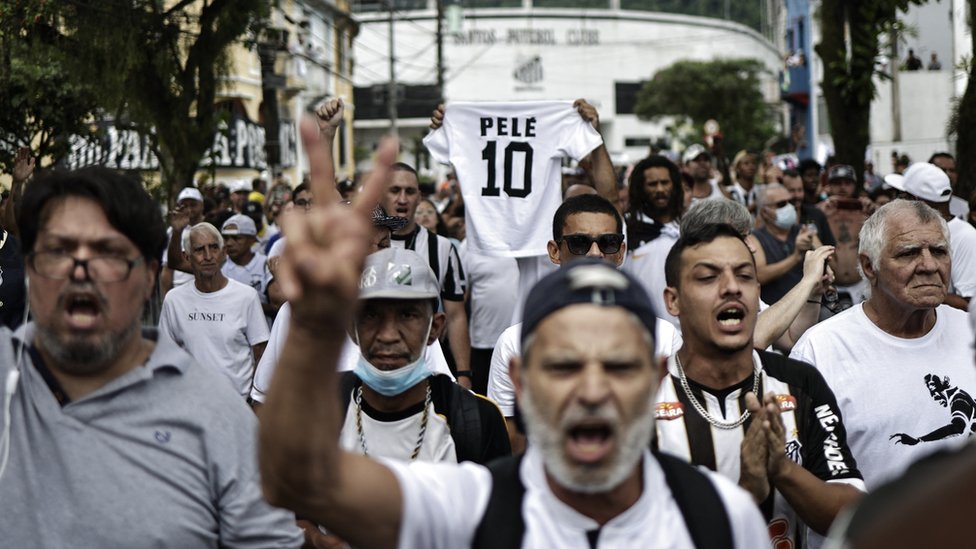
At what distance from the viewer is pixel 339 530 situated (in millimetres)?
2865

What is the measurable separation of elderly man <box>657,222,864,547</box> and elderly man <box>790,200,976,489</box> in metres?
0.61

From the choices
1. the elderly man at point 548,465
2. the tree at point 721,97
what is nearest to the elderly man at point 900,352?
the elderly man at point 548,465

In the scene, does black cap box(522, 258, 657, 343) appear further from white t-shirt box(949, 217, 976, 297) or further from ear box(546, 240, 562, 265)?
white t-shirt box(949, 217, 976, 297)

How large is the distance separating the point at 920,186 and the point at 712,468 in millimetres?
5885

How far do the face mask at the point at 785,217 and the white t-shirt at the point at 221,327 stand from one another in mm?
3769

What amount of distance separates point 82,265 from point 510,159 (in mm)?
5851

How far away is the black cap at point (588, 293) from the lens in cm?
296

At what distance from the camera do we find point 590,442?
9.30 ft

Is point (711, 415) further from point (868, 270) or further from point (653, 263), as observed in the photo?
point (653, 263)

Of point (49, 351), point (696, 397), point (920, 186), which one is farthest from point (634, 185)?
point (49, 351)

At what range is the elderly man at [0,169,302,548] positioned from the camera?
11.3ft

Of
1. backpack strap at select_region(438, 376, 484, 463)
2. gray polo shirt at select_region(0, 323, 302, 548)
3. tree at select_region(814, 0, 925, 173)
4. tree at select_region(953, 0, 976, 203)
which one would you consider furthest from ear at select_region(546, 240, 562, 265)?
tree at select_region(814, 0, 925, 173)

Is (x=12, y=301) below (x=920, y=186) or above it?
below

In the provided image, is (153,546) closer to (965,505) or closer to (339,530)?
(339,530)
